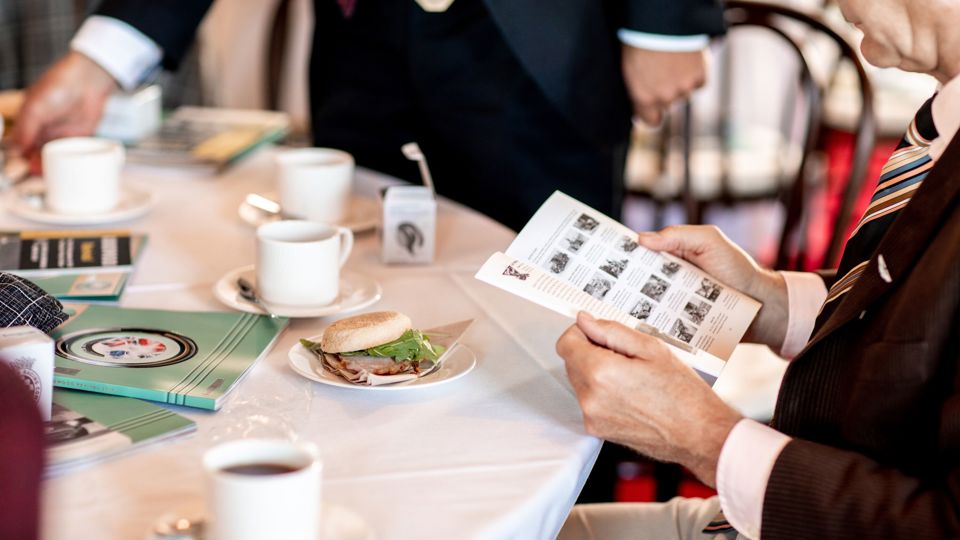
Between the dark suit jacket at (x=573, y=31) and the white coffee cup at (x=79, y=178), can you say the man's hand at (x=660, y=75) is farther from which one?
the white coffee cup at (x=79, y=178)

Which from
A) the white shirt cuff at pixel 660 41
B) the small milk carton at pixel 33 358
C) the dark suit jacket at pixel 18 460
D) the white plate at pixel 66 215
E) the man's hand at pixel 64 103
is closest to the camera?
the dark suit jacket at pixel 18 460

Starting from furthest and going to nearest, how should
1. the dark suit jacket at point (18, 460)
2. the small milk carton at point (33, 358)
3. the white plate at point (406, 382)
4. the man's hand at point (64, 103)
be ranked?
1. the man's hand at point (64, 103)
2. the white plate at point (406, 382)
3. the small milk carton at point (33, 358)
4. the dark suit jacket at point (18, 460)

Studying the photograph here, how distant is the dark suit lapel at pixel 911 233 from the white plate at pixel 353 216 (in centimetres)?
68

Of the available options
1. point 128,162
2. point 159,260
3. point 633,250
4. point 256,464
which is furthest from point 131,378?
point 128,162

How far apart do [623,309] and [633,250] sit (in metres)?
0.10

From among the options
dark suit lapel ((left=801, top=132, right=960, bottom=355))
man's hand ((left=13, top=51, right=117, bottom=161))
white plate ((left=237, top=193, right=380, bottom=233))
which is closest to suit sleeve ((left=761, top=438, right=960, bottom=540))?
dark suit lapel ((left=801, top=132, right=960, bottom=355))

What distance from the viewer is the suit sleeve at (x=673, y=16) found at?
71.1 inches

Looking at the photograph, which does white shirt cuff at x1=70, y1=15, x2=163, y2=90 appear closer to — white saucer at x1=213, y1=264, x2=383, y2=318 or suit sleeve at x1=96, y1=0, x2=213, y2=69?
suit sleeve at x1=96, y1=0, x2=213, y2=69

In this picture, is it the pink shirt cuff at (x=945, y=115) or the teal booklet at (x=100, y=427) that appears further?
the pink shirt cuff at (x=945, y=115)

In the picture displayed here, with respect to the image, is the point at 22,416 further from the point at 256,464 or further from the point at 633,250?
the point at 633,250

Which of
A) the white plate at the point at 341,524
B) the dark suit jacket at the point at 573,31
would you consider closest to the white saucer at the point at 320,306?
the white plate at the point at 341,524

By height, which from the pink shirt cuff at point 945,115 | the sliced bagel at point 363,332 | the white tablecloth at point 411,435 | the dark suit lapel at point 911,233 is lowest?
the white tablecloth at point 411,435

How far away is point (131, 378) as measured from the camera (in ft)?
3.02

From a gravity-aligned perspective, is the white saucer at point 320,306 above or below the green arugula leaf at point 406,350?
below
